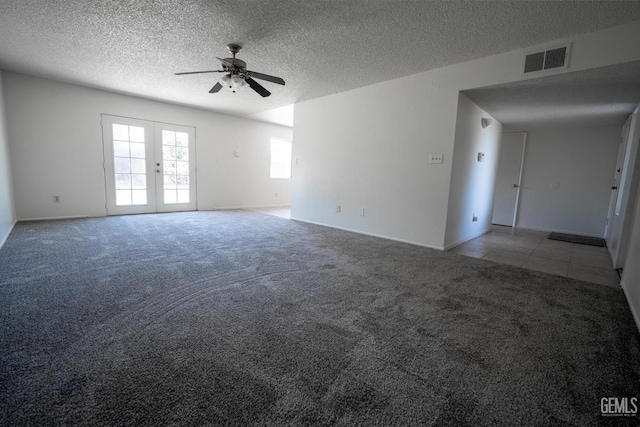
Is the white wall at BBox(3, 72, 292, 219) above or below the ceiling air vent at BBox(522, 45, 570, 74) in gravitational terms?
below

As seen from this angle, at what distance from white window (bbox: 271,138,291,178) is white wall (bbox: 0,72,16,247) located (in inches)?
209

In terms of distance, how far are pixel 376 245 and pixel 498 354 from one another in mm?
2474

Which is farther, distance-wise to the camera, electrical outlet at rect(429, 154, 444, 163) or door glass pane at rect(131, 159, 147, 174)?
door glass pane at rect(131, 159, 147, 174)

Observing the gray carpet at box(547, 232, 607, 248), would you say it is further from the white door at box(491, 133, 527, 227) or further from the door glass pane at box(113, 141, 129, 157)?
the door glass pane at box(113, 141, 129, 157)

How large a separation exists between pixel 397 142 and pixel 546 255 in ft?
8.69

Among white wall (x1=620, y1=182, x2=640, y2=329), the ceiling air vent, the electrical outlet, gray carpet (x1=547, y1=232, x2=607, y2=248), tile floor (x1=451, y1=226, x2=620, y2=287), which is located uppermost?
the ceiling air vent

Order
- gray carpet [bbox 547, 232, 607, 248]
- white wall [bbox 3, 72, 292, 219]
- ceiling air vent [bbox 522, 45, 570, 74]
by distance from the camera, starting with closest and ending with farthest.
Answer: ceiling air vent [bbox 522, 45, 570, 74] → white wall [bbox 3, 72, 292, 219] → gray carpet [bbox 547, 232, 607, 248]

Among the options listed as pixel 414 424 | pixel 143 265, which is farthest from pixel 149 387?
pixel 143 265

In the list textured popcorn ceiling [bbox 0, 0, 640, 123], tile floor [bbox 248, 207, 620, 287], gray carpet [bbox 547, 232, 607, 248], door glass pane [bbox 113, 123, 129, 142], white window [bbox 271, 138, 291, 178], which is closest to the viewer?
textured popcorn ceiling [bbox 0, 0, 640, 123]

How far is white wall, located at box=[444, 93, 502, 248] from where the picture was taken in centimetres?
394

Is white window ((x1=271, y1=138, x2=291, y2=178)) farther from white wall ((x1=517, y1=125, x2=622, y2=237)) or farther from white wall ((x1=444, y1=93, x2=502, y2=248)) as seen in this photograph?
white wall ((x1=517, y1=125, x2=622, y2=237))

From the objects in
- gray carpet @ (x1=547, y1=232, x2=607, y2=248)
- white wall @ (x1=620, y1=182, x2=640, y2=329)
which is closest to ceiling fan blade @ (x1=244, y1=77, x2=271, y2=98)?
white wall @ (x1=620, y1=182, x2=640, y2=329)

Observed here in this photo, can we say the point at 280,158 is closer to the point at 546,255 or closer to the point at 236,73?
the point at 236,73

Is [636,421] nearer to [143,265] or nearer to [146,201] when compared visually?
[143,265]
